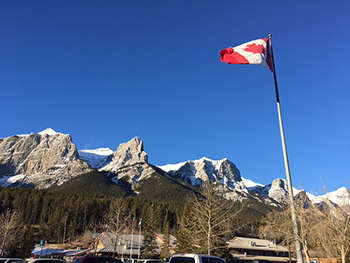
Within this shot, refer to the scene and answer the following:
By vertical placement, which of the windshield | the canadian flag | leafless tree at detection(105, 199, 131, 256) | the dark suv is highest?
the canadian flag

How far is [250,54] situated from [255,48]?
1.70ft

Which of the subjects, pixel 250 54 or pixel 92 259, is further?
pixel 92 259

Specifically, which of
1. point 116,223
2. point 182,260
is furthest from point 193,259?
point 116,223

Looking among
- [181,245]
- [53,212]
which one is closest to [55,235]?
[53,212]

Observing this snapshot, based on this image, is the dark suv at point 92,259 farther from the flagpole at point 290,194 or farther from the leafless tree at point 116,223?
the leafless tree at point 116,223

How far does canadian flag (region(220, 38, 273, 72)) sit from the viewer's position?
1422cm

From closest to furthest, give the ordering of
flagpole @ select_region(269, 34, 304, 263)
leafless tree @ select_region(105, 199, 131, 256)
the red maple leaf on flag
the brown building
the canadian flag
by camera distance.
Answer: flagpole @ select_region(269, 34, 304, 263) → the canadian flag → the red maple leaf on flag → leafless tree @ select_region(105, 199, 131, 256) → the brown building

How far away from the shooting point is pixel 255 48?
14570mm

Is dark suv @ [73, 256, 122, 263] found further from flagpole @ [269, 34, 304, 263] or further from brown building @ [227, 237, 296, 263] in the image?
brown building @ [227, 237, 296, 263]

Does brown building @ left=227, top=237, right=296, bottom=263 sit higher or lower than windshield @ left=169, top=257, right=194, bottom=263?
lower

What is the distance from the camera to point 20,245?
2334 inches

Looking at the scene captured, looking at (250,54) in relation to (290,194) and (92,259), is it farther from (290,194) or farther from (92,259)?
(92,259)

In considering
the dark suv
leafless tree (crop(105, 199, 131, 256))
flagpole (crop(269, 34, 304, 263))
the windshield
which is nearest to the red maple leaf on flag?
flagpole (crop(269, 34, 304, 263))

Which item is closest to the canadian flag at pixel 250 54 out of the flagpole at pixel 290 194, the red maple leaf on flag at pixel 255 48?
the red maple leaf on flag at pixel 255 48
